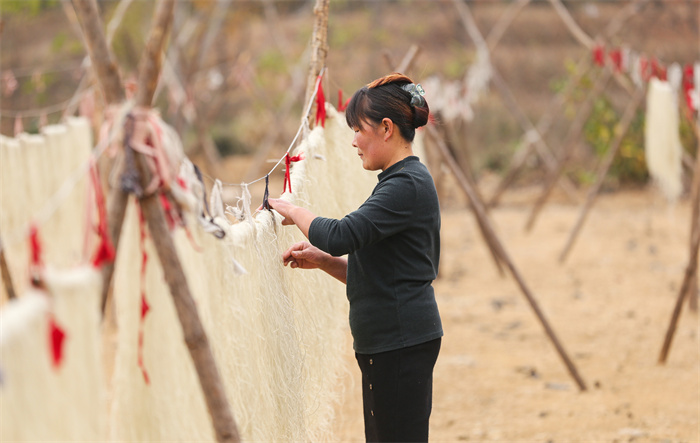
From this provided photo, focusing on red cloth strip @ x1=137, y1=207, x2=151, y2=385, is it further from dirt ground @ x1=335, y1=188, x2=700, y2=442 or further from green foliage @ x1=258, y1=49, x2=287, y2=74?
green foliage @ x1=258, y1=49, x2=287, y2=74

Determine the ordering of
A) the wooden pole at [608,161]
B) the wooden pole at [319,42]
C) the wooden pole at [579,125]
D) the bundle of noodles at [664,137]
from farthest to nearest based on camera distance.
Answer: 1. the wooden pole at [579,125]
2. the wooden pole at [608,161]
3. the bundle of noodles at [664,137]
4. the wooden pole at [319,42]

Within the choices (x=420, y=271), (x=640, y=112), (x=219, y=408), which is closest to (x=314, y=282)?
(x=420, y=271)

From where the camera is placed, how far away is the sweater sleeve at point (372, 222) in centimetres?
182

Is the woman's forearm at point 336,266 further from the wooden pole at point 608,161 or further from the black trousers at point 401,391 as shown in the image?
the wooden pole at point 608,161

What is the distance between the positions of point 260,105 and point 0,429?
12.4 meters

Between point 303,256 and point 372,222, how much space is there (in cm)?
41

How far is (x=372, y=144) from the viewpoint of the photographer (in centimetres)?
199

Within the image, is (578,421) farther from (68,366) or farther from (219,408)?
(68,366)

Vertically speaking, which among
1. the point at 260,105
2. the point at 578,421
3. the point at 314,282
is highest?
the point at 260,105

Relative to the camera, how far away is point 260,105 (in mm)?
13562

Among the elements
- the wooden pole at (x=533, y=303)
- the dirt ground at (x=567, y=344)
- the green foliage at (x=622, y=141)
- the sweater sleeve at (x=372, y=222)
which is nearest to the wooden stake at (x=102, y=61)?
the sweater sleeve at (x=372, y=222)

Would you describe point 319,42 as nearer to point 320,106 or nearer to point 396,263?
point 320,106

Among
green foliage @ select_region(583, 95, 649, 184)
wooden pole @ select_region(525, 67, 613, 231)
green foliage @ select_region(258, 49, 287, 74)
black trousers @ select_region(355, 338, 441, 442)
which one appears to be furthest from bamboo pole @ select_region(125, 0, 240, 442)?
green foliage @ select_region(258, 49, 287, 74)

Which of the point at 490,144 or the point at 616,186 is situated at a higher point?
the point at 490,144
